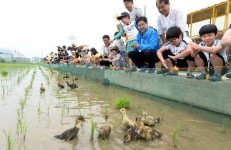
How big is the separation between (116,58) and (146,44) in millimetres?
2718

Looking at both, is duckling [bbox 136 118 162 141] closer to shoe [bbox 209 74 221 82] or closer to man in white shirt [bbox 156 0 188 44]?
shoe [bbox 209 74 221 82]

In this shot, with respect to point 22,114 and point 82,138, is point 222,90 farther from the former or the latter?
point 22,114

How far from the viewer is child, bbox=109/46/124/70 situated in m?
10.0

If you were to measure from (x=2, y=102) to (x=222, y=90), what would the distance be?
13.4ft

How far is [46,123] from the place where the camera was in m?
4.10

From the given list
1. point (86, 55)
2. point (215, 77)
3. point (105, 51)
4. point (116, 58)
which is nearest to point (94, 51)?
point (86, 55)

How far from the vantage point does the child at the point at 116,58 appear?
10.0 meters

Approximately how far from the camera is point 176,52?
6.07 meters

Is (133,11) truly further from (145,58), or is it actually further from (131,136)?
(131,136)

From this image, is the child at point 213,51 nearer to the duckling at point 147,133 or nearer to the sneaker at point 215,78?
the sneaker at point 215,78

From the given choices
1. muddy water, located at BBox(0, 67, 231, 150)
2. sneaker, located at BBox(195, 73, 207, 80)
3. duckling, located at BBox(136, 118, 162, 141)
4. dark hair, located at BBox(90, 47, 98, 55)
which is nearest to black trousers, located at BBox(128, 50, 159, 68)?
muddy water, located at BBox(0, 67, 231, 150)

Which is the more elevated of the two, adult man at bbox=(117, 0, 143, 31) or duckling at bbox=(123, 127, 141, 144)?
adult man at bbox=(117, 0, 143, 31)

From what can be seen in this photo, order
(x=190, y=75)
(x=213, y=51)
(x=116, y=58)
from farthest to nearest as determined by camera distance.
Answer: (x=116, y=58) < (x=190, y=75) < (x=213, y=51)

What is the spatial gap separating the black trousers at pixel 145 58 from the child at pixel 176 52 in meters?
0.80
